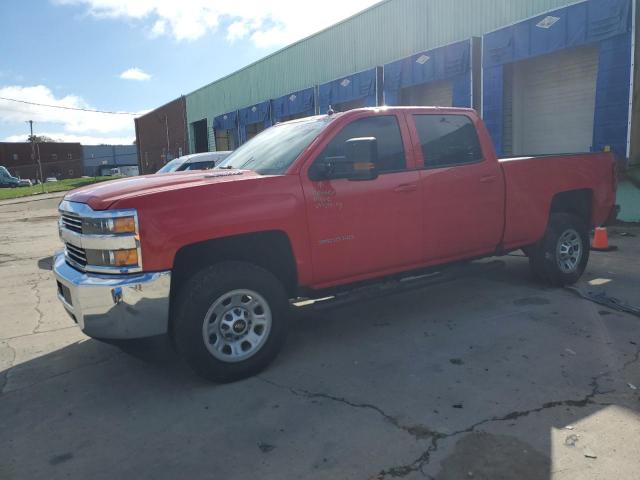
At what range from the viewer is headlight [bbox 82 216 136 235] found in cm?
347

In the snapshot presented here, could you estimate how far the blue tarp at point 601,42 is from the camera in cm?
1041

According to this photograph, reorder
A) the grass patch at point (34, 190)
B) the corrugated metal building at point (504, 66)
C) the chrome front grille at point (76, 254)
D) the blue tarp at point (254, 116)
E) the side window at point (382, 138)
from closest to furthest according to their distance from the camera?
1. the chrome front grille at point (76, 254)
2. the side window at point (382, 138)
3. the corrugated metal building at point (504, 66)
4. the blue tarp at point (254, 116)
5. the grass patch at point (34, 190)

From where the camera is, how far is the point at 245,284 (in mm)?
3822

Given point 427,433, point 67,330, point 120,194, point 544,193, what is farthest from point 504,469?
point 67,330

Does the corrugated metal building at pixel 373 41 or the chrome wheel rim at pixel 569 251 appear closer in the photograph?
the chrome wheel rim at pixel 569 251

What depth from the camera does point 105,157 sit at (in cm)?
9694

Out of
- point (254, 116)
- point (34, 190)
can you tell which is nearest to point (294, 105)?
point (254, 116)

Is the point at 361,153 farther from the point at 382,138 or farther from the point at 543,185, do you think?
the point at 543,185

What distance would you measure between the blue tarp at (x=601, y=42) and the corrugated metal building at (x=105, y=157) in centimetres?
8684

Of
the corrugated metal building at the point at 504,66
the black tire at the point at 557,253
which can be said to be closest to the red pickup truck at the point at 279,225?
the black tire at the point at 557,253

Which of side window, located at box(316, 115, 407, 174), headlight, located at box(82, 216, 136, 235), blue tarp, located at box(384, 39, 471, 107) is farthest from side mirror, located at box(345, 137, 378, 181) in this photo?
blue tarp, located at box(384, 39, 471, 107)

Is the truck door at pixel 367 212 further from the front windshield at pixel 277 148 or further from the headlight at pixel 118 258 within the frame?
the headlight at pixel 118 258

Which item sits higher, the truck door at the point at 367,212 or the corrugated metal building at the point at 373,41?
the corrugated metal building at the point at 373,41

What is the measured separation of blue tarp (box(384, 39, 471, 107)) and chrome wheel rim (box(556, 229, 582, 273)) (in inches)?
356
